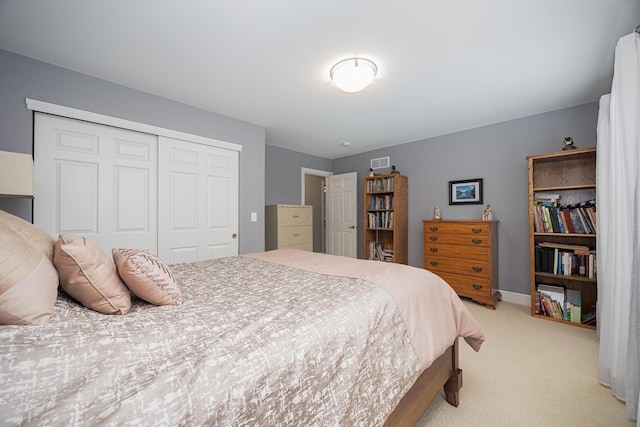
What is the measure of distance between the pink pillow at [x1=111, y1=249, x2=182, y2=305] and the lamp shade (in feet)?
4.46

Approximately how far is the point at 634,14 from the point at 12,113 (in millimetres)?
4329

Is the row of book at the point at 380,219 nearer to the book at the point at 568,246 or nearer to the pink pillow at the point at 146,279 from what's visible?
the book at the point at 568,246

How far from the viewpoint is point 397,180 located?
4125mm

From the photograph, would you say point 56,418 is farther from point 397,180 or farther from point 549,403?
point 397,180

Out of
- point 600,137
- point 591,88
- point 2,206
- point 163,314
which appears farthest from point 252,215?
point 591,88

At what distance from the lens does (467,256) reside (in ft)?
10.9

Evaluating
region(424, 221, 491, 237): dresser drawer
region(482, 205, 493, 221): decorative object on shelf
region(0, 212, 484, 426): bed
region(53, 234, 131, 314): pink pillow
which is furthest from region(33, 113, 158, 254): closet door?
region(482, 205, 493, 221): decorative object on shelf

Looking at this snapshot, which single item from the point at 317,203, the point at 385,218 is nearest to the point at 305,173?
the point at 317,203

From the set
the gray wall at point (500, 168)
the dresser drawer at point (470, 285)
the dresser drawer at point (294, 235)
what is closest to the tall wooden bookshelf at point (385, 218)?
the gray wall at point (500, 168)

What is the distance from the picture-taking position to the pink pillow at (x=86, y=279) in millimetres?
870

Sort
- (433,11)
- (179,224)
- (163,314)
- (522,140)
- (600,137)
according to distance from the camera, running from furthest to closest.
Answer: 1. (522,140)
2. (179,224)
3. (600,137)
4. (433,11)
5. (163,314)

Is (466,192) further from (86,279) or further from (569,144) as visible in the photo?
(86,279)

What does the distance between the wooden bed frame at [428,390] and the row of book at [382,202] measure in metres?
2.86

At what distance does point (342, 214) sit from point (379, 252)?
1.07 meters
